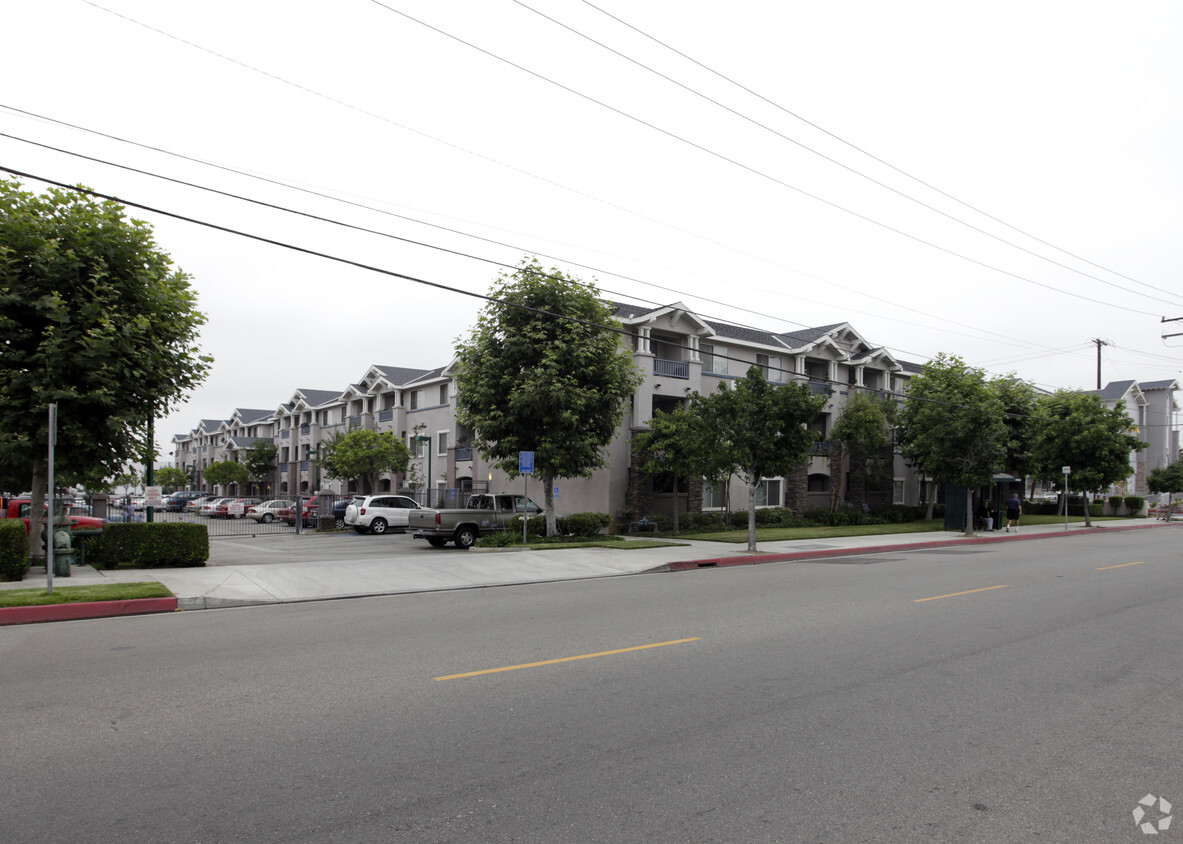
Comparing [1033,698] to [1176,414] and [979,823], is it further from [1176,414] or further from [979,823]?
[1176,414]

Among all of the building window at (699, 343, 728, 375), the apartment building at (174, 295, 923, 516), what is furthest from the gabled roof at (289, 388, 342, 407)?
the building window at (699, 343, 728, 375)

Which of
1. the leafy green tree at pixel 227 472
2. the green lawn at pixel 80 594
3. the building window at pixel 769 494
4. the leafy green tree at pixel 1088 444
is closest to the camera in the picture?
the green lawn at pixel 80 594

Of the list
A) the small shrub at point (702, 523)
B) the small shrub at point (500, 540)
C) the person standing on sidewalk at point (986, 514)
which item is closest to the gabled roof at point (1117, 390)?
the person standing on sidewalk at point (986, 514)

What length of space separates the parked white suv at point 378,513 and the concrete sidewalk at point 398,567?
17.4 feet

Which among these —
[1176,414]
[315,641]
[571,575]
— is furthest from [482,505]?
[1176,414]

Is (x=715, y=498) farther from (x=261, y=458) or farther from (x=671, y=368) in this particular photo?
(x=261, y=458)

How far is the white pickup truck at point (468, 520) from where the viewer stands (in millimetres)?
24328

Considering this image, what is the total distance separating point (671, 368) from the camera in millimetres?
32250

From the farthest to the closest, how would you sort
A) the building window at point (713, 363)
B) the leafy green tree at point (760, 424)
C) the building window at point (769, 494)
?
the building window at point (769, 494), the building window at point (713, 363), the leafy green tree at point (760, 424)

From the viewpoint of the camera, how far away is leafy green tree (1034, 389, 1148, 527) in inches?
1473

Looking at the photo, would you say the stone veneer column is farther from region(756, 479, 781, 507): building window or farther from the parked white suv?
the parked white suv

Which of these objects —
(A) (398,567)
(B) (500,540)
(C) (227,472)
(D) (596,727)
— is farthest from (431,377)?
Result: (D) (596,727)

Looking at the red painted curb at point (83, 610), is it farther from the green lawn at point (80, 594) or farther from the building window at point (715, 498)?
the building window at point (715, 498)

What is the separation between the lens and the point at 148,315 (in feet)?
50.3
